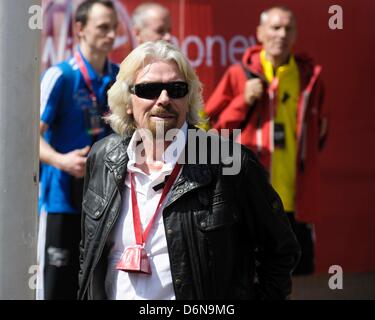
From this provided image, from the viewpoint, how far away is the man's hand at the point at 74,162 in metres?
4.85

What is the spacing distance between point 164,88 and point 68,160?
1.83m

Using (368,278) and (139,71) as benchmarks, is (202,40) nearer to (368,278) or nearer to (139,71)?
(368,278)

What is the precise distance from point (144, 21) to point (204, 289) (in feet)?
9.62

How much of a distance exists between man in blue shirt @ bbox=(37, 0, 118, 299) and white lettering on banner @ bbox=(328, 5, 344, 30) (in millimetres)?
2133

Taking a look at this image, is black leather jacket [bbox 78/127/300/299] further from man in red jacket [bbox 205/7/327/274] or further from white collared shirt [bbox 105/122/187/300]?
man in red jacket [bbox 205/7/327/274]

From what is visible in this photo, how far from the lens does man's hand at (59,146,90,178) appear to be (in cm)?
485

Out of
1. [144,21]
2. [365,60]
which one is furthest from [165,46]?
[365,60]

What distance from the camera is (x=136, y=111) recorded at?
128 inches

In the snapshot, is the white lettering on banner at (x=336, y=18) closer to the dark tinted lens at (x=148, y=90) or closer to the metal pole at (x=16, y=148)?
the dark tinted lens at (x=148, y=90)

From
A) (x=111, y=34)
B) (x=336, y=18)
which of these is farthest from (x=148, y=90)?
(x=336, y=18)

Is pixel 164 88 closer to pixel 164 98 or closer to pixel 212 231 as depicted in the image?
pixel 164 98

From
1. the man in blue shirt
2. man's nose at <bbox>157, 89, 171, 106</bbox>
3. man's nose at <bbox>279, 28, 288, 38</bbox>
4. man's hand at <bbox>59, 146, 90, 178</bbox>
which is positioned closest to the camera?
man's nose at <bbox>157, 89, 171, 106</bbox>

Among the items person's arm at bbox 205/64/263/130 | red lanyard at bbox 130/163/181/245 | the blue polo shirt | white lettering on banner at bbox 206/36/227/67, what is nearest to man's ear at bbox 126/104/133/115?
red lanyard at bbox 130/163/181/245

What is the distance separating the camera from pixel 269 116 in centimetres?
565
